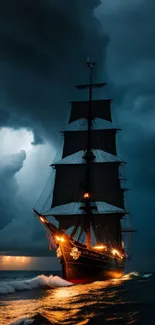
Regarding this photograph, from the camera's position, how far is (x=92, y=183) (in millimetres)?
62938

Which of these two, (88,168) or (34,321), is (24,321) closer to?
(34,321)

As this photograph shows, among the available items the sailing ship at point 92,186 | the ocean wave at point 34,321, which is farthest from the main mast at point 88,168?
the ocean wave at point 34,321

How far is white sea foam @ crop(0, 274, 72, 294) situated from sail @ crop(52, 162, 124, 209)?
21.9 meters

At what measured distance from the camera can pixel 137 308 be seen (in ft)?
62.5

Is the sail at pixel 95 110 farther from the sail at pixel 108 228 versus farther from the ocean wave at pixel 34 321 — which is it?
the ocean wave at pixel 34 321

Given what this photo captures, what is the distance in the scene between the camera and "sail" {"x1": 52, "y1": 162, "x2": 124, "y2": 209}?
62.2 meters

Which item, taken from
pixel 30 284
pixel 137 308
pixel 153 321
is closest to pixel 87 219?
pixel 30 284

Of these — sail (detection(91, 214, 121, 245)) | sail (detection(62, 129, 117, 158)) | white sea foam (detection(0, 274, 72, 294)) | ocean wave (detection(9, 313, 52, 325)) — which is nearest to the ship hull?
white sea foam (detection(0, 274, 72, 294))

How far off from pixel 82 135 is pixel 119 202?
1418 cm

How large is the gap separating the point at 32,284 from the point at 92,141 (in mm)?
Answer: 34934

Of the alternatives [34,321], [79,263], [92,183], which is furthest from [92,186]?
[34,321]

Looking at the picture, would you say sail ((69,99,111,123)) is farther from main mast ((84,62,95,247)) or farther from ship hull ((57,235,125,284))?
ship hull ((57,235,125,284))

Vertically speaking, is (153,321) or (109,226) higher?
(109,226)

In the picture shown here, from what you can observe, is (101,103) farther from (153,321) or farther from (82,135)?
(153,321)
